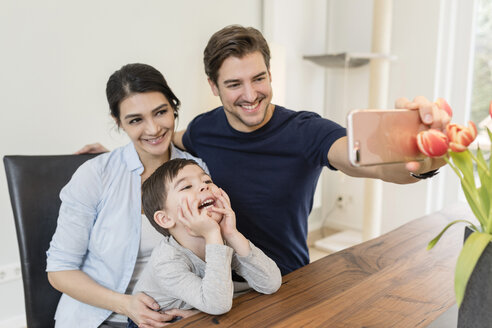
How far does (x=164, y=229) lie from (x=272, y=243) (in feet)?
1.47

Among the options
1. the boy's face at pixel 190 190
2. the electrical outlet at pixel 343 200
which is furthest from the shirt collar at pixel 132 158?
the electrical outlet at pixel 343 200

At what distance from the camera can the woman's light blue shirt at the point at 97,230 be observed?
123 cm

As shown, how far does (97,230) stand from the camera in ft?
4.29

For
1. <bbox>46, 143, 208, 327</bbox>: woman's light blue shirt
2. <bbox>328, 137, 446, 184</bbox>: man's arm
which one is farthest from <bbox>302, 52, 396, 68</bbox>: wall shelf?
<bbox>46, 143, 208, 327</bbox>: woman's light blue shirt

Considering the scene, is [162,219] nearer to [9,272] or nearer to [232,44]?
[232,44]

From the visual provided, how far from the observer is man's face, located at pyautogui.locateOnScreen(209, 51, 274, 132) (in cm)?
140

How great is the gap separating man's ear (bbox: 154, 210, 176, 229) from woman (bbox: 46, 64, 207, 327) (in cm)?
23

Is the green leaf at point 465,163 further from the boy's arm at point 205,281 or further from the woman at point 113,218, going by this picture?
the woman at point 113,218

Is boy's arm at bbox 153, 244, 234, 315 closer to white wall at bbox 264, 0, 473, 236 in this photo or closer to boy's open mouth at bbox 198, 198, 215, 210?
boy's open mouth at bbox 198, 198, 215, 210

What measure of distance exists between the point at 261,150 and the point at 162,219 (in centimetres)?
47

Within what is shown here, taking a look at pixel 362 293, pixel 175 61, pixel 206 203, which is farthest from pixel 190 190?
pixel 175 61

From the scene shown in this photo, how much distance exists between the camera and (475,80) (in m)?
2.99

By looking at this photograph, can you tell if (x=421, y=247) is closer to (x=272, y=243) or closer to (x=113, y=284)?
(x=272, y=243)

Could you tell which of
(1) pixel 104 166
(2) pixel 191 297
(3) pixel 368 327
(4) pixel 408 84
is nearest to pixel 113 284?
(1) pixel 104 166
